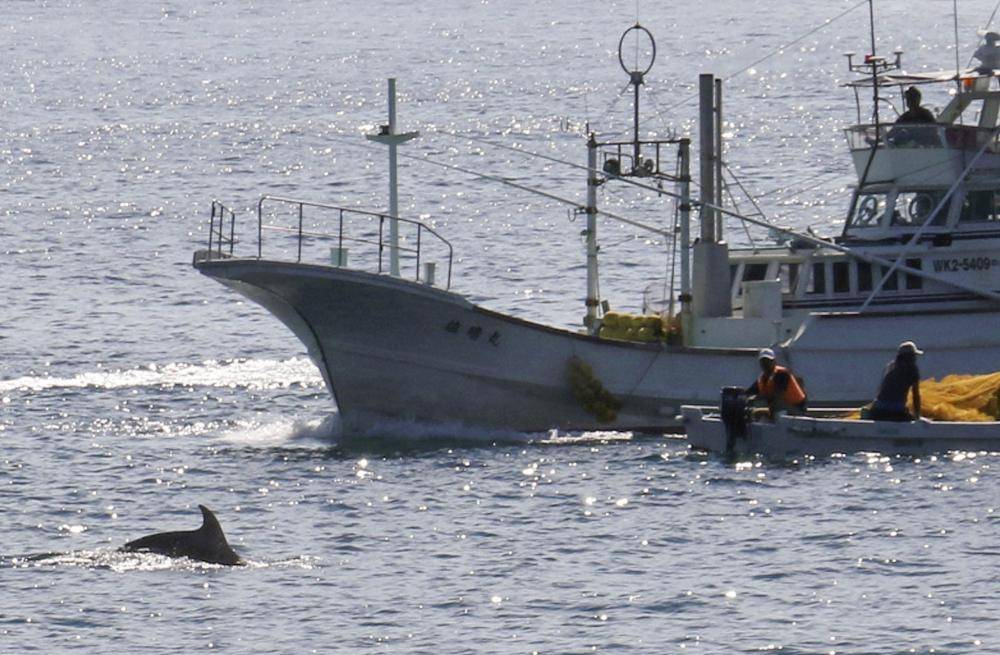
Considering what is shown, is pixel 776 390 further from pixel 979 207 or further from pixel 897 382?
pixel 979 207

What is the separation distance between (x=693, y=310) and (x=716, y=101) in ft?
11.8

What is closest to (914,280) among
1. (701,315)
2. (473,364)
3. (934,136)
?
(934,136)

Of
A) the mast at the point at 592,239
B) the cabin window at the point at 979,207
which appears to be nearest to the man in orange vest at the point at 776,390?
the mast at the point at 592,239

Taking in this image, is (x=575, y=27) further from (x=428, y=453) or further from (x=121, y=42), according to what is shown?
(x=428, y=453)

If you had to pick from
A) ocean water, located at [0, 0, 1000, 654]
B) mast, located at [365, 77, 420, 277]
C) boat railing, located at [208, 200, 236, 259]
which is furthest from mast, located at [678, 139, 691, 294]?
boat railing, located at [208, 200, 236, 259]

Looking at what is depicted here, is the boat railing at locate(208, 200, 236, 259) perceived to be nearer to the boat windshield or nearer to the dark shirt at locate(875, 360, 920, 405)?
the dark shirt at locate(875, 360, 920, 405)

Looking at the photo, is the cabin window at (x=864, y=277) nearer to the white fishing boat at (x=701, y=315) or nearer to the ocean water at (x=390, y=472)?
the white fishing boat at (x=701, y=315)

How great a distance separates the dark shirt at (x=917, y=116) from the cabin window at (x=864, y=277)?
8.24ft

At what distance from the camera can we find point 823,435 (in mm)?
35438

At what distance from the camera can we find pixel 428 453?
37125 millimetres

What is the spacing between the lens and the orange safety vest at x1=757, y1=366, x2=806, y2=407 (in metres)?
35.8

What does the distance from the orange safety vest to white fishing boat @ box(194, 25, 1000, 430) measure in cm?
200

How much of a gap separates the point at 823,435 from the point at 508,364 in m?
5.52

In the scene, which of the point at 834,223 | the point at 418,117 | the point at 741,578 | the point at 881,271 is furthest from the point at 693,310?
the point at 418,117
